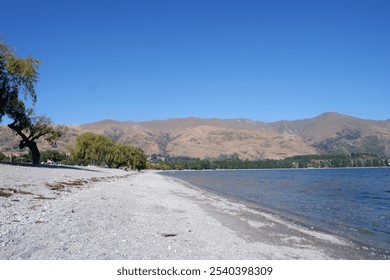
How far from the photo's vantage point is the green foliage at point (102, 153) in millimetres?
112812

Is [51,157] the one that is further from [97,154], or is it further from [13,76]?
[13,76]

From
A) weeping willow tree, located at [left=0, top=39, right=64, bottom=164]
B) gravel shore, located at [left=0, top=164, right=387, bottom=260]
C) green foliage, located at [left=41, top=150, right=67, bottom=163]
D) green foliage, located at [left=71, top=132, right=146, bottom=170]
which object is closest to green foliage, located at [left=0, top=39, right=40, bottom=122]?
weeping willow tree, located at [left=0, top=39, right=64, bottom=164]

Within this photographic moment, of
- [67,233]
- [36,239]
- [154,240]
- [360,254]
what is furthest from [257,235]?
[36,239]

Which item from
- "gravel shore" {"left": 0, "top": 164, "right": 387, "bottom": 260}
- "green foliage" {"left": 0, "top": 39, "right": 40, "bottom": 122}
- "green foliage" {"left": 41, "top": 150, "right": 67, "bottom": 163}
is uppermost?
"green foliage" {"left": 0, "top": 39, "right": 40, "bottom": 122}

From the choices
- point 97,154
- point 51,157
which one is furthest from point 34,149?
point 51,157

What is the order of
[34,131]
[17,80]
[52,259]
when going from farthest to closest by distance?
[34,131] < [17,80] < [52,259]

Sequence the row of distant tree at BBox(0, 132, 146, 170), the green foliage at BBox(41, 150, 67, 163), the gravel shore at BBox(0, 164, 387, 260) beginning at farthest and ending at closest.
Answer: the green foliage at BBox(41, 150, 67, 163), the row of distant tree at BBox(0, 132, 146, 170), the gravel shore at BBox(0, 164, 387, 260)

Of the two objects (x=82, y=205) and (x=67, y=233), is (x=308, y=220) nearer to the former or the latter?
(x=82, y=205)

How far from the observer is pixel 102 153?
123812 millimetres

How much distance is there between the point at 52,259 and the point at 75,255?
608mm

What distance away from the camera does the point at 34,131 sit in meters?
55.5

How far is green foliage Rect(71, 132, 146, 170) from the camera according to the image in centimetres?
11281

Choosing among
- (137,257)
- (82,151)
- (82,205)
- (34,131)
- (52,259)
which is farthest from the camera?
(82,151)

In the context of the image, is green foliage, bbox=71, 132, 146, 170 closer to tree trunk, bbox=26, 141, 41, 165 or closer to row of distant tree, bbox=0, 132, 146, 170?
row of distant tree, bbox=0, 132, 146, 170
